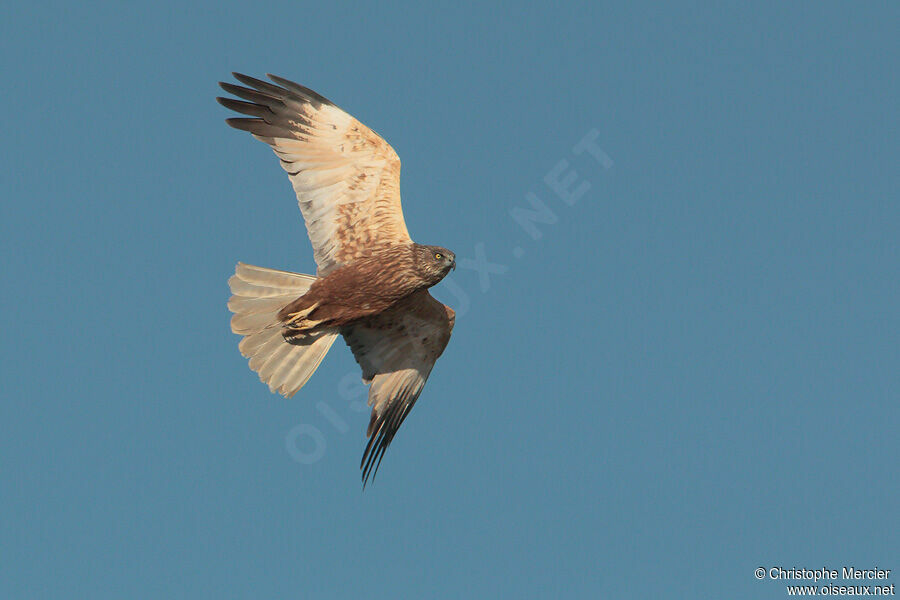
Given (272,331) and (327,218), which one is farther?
(272,331)

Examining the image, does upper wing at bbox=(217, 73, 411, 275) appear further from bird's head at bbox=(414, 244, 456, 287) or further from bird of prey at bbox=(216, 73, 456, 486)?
bird's head at bbox=(414, 244, 456, 287)

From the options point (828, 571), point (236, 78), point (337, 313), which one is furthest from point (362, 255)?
point (828, 571)

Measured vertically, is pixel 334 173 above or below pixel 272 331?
above

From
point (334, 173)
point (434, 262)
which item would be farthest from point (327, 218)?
point (434, 262)

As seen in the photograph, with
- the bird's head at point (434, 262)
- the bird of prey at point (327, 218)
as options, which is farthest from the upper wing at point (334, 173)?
the bird's head at point (434, 262)

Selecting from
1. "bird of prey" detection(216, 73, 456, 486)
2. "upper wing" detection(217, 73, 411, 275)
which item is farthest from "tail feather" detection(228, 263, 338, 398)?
"upper wing" detection(217, 73, 411, 275)

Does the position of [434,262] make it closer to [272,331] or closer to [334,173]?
[334,173]
